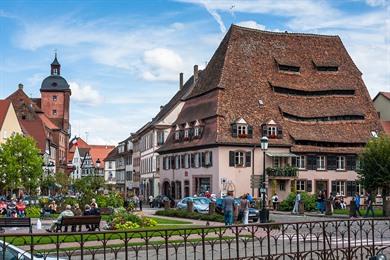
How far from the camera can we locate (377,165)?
45.0 meters

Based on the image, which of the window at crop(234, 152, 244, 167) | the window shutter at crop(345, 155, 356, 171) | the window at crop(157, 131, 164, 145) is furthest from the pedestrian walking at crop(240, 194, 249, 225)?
the window at crop(157, 131, 164, 145)

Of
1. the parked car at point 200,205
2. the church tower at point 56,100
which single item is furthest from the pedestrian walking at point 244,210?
the church tower at point 56,100

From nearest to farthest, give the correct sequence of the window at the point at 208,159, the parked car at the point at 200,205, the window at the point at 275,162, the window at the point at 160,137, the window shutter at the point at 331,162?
the parked car at the point at 200,205 < the window at the point at 208,159 < the window at the point at 275,162 < the window shutter at the point at 331,162 < the window at the point at 160,137

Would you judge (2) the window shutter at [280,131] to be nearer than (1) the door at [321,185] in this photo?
Yes

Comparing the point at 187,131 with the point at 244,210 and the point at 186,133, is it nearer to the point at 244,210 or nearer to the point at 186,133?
the point at 186,133

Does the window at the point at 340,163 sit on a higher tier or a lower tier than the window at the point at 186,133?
lower

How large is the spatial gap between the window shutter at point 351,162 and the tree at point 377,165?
2107cm

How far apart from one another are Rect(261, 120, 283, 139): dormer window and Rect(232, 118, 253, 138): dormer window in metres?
1.77

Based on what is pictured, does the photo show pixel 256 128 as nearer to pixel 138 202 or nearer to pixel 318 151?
pixel 318 151

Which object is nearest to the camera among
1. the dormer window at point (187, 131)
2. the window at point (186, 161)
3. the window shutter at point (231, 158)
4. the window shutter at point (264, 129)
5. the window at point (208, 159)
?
the window shutter at point (231, 158)

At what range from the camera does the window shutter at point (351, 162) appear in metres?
67.3

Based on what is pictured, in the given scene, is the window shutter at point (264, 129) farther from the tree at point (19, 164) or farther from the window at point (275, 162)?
the tree at point (19, 164)

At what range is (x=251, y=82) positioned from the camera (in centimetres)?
6750

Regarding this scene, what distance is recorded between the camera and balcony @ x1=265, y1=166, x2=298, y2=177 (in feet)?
208
